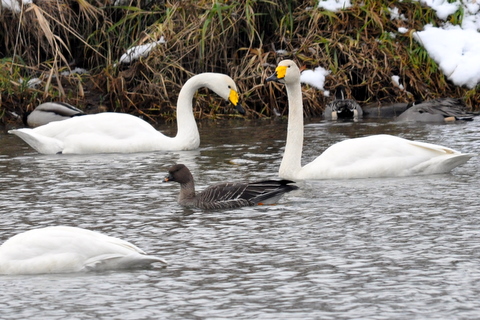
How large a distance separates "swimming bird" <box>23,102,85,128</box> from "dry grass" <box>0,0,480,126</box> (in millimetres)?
913

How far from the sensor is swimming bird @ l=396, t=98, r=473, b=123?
48.6 ft

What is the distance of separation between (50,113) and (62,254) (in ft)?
30.9

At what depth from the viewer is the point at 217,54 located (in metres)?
16.9

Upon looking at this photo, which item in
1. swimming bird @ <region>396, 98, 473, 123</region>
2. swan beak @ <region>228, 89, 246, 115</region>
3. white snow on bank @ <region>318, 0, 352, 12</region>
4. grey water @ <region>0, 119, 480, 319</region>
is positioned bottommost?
grey water @ <region>0, 119, 480, 319</region>

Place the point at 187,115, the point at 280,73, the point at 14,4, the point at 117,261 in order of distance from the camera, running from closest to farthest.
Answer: the point at 117,261
the point at 280,73
the point at 187,115
the point at 14,4

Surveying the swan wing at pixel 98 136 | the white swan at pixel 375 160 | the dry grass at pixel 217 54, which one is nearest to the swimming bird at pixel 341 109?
the dry grass at pixel 217 54

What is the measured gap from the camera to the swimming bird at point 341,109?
15.5 metres

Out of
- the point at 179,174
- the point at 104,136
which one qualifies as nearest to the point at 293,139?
the point at 179,174

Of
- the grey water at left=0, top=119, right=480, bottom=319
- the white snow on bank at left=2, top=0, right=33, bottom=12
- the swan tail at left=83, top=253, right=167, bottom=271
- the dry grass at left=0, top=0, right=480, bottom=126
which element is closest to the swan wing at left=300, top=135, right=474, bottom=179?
the grey water at left=0, top=119, right=480, bottom=319

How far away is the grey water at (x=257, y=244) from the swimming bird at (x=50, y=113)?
3661 mm

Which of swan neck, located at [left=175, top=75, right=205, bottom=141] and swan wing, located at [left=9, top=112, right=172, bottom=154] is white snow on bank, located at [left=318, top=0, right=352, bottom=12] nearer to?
swan neck, located at [left=175, top=75, right=205, bottom=141]

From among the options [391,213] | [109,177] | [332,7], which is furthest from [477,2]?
[391,213]

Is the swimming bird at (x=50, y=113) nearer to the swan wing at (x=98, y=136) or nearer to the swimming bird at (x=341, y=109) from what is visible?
the swan wing at (x=98, y=136)

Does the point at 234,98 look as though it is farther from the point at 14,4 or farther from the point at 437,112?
the point at 14,4
